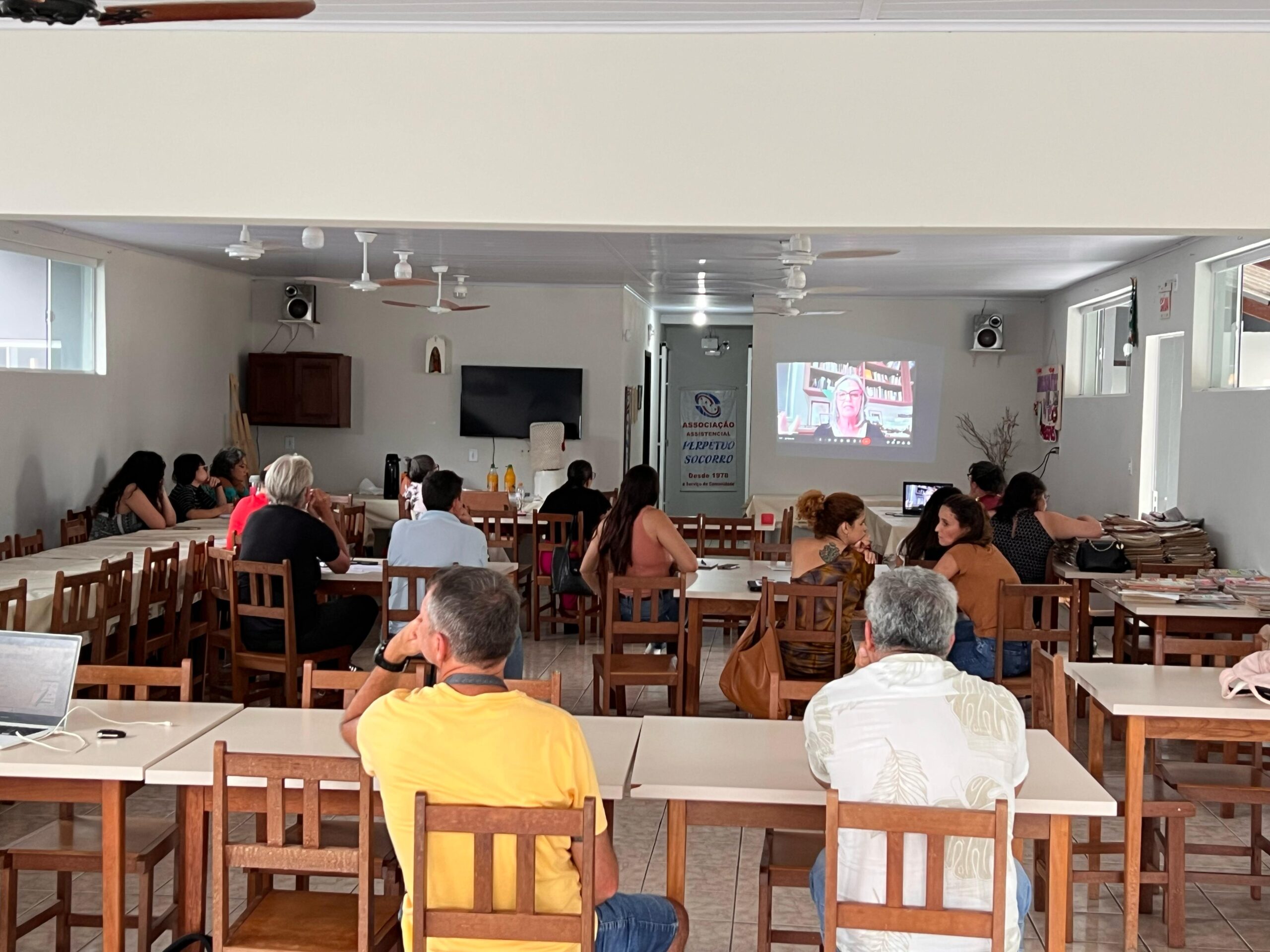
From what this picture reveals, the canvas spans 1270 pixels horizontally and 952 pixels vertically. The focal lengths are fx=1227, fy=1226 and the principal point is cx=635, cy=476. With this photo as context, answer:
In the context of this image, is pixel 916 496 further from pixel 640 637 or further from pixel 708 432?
pixel 708 432

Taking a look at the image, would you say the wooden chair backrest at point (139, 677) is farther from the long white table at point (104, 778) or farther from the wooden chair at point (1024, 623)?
the wooden chair at point (1024, 623)

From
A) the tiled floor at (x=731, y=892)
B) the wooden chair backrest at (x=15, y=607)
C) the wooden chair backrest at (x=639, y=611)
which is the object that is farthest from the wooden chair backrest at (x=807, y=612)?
the wooden chair backrest at (x=15, y=607)

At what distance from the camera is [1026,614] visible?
525 cm

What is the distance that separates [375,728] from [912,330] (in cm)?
980

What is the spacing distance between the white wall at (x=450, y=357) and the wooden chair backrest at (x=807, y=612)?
626 centimetres

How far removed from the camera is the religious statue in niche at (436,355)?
11094 millimetres

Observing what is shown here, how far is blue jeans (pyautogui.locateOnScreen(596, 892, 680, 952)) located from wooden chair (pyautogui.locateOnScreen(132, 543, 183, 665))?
3.71 metres

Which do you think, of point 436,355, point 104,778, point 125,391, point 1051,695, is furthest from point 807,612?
point 436,355

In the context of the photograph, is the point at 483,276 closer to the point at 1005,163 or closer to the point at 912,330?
the point at 912,330

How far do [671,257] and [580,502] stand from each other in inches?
82.4

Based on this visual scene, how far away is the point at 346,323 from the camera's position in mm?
11312

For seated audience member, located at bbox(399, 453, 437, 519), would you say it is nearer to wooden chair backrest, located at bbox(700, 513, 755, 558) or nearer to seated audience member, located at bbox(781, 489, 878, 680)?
wooden chair backrest, located at bbox(700, 513, 755, 558)

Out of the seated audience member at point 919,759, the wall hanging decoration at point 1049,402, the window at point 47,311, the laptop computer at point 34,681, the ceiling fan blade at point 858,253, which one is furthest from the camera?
the wall hanging decoration at point 1049,402

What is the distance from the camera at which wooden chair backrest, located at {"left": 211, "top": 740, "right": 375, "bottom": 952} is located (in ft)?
8.25
